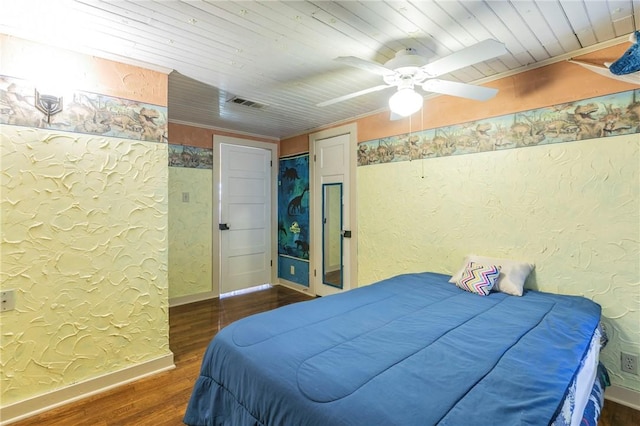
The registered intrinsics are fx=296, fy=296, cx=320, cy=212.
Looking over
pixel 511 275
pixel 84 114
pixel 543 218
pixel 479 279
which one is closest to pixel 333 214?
pixel 479 279

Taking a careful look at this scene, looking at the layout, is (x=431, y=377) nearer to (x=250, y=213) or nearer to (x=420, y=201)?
(x=420, y=201)

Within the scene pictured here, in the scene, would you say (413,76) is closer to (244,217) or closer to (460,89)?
(460,89)

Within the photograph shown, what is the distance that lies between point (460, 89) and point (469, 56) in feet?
1.25

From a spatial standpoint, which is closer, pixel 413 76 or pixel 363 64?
pixel 363 64

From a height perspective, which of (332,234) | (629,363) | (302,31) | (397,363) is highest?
(302,31)

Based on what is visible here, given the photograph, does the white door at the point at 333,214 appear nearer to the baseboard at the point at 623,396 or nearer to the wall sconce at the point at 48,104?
the baseboard at the point at 623,396

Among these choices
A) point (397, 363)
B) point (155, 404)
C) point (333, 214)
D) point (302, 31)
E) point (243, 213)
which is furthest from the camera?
point (243, 213)

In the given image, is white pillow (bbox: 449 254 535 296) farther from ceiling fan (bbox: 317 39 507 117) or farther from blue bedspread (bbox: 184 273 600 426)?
ceiling fan (bbox: 317 39 507 117)

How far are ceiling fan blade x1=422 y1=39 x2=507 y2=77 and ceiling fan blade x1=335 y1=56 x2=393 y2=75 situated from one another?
24 cm

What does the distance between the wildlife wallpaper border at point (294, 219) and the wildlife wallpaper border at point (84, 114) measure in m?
2.32

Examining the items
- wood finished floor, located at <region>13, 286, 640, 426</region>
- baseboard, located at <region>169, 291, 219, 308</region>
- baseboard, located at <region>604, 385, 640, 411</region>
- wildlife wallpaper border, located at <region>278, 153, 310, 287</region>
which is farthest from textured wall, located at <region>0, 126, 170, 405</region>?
baseboard, located at <region>604, 385, 640, 411</region>

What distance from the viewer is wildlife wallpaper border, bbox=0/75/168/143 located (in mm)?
1851

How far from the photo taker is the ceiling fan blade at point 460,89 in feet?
6.16

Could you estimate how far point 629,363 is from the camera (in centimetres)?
196
